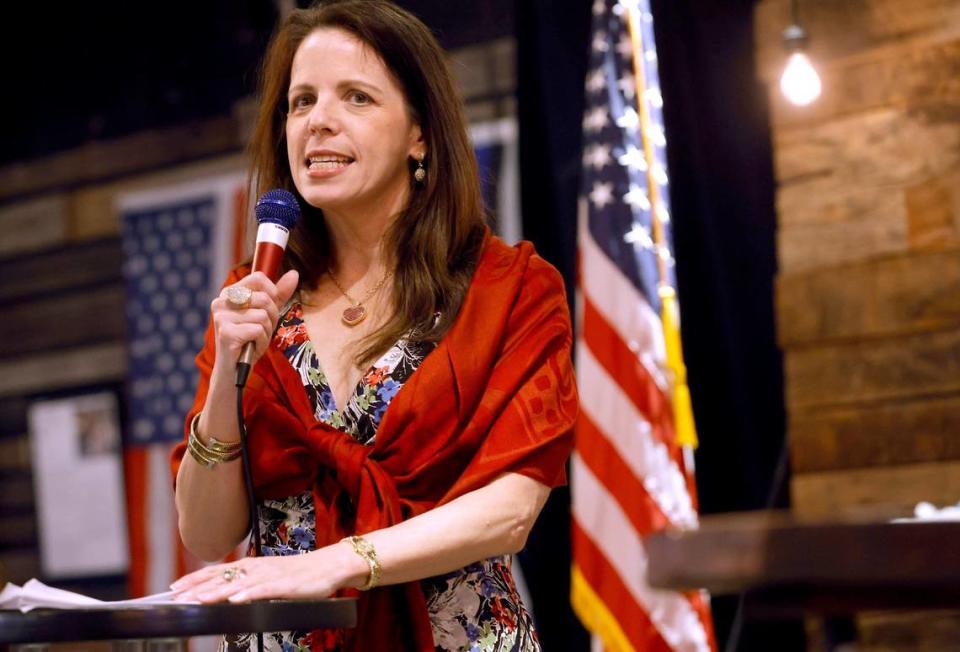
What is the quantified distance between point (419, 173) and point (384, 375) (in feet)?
1.11

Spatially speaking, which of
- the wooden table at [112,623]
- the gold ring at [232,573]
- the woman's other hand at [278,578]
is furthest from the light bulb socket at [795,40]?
the wooden table at [112,623]

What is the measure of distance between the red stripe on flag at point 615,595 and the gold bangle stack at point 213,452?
1.73 m

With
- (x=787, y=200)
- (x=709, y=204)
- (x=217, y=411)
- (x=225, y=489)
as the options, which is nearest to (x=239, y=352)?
(x=217, y=411)

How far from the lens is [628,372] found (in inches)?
124

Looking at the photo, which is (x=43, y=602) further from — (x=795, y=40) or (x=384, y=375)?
(x=795, y=40)

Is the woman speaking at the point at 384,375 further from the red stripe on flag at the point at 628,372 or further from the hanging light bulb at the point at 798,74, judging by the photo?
the hanging light bulb at the point at 798,74

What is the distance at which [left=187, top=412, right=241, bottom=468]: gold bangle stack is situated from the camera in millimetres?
1543

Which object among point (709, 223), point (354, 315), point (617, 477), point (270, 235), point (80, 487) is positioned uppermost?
point (709, 223)

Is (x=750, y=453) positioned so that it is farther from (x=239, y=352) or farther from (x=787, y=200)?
(x=239, y=352)

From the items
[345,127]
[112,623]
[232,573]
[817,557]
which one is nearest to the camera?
[817,557]

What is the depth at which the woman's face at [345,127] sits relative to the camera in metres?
1.67

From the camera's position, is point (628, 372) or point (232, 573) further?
point (628, 372)

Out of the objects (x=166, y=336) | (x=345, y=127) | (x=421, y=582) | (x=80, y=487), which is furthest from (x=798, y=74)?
(x=80, y=487)

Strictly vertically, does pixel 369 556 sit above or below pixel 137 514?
above
